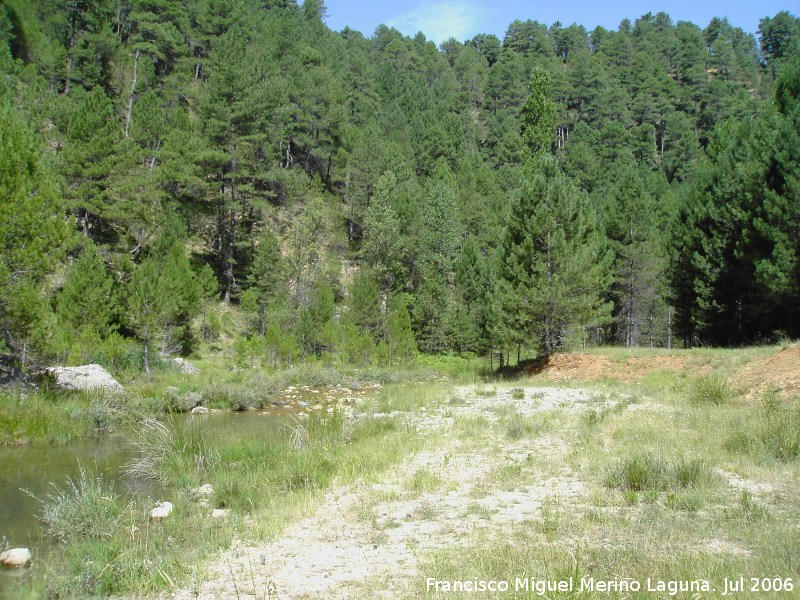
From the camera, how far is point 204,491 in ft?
32.0

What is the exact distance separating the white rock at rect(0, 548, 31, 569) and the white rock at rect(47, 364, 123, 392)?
12638 millimetres

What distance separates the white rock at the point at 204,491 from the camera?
31.5 feet

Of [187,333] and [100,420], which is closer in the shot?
[100,420]

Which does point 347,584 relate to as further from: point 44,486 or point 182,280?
point 182,280

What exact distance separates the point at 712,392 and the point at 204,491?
12.3 m

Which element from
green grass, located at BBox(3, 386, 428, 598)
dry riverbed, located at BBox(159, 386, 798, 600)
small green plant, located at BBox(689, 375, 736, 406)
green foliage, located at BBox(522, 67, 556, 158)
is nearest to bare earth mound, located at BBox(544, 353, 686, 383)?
small green plant, located at BBox(689, 375, 736, 406)

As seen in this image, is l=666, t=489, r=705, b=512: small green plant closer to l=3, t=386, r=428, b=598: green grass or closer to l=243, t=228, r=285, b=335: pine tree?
l=3, t=386, r=428, b=598: green grass

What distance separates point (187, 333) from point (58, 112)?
14969 mm

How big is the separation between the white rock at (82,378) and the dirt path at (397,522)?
1368 cm

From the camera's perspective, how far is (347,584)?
5.61 meters

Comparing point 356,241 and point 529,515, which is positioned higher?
point 356,241

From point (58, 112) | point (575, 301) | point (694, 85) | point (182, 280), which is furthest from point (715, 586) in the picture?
point (694, 85)

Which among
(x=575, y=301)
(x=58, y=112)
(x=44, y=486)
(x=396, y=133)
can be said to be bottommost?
(x=44, y=486)

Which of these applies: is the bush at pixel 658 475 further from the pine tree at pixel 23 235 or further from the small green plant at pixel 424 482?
the pine tree at pixel 23 235
